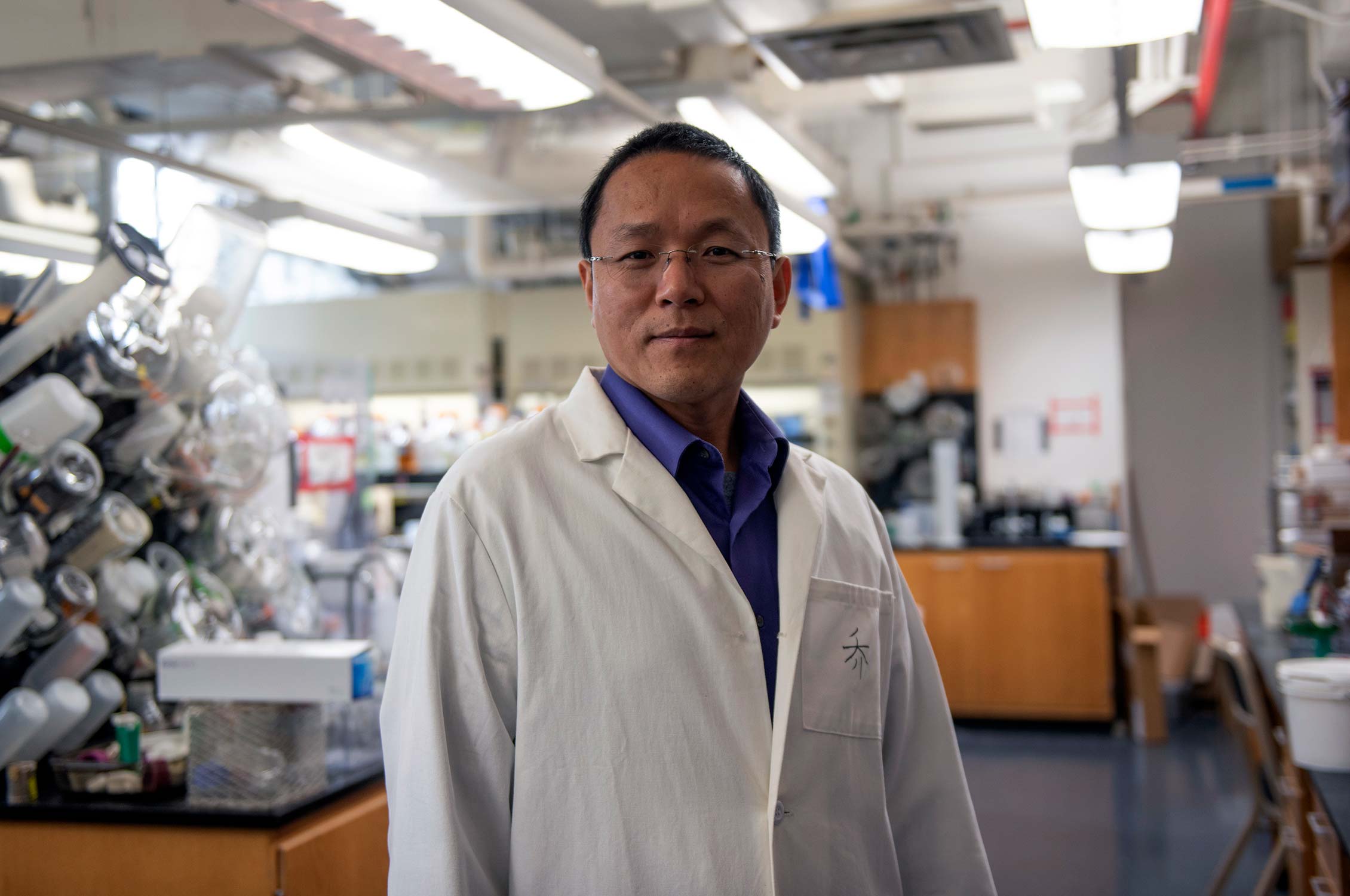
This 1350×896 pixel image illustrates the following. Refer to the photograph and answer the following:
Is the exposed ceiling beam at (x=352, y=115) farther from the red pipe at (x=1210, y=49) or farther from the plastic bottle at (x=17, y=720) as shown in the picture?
the red pipe at (x=1210, y=49)

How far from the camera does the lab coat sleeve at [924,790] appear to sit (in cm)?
169

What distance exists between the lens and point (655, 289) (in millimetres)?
1450

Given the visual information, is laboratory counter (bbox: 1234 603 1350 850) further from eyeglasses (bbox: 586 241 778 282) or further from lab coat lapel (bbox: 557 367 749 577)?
eyeglasses (bbox: 586 241 778 282)

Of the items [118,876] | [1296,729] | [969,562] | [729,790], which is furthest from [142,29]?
[969,562]

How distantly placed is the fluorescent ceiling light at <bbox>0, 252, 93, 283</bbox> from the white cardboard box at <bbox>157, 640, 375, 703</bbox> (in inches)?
45.1

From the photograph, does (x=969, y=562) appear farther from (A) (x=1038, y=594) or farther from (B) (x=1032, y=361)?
(B) (x=1032, y=361)

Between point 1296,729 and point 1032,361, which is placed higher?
point 1032,361

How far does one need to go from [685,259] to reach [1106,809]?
15.2 feet

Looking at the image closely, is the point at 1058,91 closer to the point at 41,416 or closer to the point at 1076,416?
the point at 1076,416

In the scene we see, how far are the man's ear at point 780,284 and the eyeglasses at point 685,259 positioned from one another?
16 centimetres

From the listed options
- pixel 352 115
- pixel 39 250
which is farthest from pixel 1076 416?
pixel 39 250

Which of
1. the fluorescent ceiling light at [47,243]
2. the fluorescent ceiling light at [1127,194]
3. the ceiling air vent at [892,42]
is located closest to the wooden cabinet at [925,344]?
the fluorescent ceiling light at [1127,194]

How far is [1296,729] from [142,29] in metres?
3.82

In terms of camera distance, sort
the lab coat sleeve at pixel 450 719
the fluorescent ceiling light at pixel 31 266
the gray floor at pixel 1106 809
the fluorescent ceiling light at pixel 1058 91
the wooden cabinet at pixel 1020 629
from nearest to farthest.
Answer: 1. the lab coat sleeve at pixel 450 719
2. the fluorescent ceiling light at pixel 31 266
3. the gray floor at pixel 1106 809
4. the fluorescent ceiling light at pixel 1058 91
5. the wooden cabinet at pixel 1020 629
